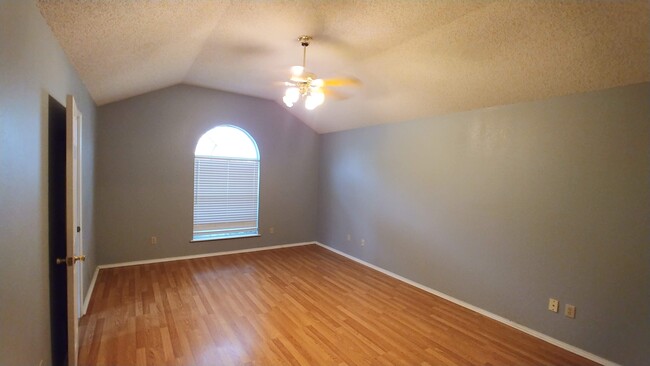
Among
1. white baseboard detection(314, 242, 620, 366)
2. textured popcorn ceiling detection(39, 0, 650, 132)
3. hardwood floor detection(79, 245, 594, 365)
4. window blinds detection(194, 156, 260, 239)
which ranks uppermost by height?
textured popcorn ceiling detection(39, 0, 650, 132)

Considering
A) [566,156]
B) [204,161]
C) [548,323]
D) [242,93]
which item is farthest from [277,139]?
[548,323]

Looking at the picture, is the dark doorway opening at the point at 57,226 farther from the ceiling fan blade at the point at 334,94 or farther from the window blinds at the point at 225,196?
the ceiling fan blade at the point at 334,94

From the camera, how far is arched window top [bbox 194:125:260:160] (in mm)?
4992

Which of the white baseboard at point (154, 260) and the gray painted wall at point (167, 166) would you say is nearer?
the white baseboard at point (154, 260)

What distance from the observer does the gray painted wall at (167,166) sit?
420cm

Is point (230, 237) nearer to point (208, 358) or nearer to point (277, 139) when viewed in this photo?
point (277, 139)

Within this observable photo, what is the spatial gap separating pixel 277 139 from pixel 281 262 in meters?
2.39

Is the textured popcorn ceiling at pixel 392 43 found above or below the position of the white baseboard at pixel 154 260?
above

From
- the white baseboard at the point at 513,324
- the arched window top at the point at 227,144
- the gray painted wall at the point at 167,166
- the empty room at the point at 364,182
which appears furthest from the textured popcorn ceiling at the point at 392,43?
the white baseboard at the point at 513,324

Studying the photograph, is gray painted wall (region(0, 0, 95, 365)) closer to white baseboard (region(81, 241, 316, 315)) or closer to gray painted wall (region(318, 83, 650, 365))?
white baseboard (region(81, 241, 316, 315))

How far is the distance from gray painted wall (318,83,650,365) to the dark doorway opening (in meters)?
3.80

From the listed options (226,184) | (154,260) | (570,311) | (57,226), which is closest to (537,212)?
(570,311)

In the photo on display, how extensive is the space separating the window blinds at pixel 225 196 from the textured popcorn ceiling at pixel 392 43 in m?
1.77

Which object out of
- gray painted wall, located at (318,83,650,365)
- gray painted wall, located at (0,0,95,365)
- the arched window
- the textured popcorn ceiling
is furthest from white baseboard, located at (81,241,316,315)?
the textured popcorn ceiling
